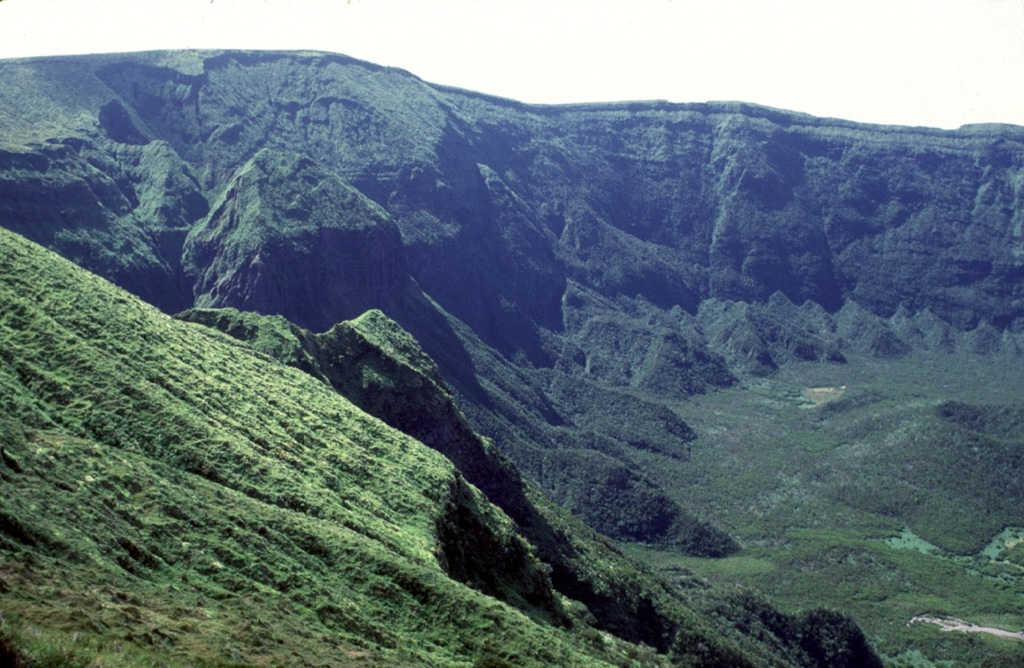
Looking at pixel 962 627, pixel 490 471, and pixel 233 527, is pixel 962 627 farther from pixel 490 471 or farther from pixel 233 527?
pixel 233 527

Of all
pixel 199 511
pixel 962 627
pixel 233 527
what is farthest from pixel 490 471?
pixel 962 627

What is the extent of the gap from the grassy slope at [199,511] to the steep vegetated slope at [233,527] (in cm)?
15

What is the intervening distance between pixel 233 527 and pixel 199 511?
6.83ft

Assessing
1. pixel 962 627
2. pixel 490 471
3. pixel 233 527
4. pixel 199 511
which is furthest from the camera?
pixel 962 627

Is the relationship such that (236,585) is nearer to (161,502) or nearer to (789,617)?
(161,502)

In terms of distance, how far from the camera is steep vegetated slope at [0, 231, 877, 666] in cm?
4066

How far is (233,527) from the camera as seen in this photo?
53.7 metres

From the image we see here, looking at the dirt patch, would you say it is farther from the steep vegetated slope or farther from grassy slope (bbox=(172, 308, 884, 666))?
the steep vegetated slope

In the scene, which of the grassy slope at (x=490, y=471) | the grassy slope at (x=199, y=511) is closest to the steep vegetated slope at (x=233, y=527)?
the grassy slope at (x=199, y=511)

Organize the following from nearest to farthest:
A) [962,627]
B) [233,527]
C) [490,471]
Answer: [233,527] → [490,471] → [962,627]

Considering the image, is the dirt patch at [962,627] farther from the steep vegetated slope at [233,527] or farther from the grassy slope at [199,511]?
the grassy slope at [199,511]

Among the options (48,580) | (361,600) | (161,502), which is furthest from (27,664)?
(361,600)

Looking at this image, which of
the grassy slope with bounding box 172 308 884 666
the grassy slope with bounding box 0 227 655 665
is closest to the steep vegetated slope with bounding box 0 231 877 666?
the grassy slope with bounding box 0 227 655 665

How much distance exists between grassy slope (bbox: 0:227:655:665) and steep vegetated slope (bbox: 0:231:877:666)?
155 millimetres
